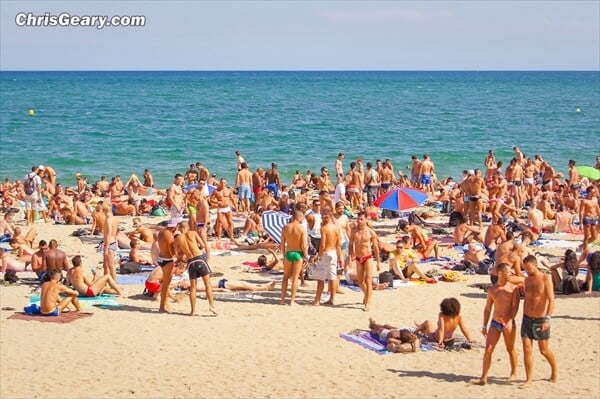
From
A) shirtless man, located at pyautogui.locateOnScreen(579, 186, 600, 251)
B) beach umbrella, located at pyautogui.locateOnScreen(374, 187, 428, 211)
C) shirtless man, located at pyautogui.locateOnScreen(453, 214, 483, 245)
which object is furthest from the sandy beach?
beach umbrella, located at pyautogui.locateOnScreen(374, 187, 428, 211)

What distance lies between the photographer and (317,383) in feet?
27.3

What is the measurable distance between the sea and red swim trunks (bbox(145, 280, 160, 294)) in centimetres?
1702

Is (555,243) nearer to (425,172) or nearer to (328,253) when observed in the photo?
(328,253)

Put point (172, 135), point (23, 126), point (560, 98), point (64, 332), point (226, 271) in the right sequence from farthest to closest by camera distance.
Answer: point (560, 98) < point (23, 126) < point (172, 135) < point (226, 271) < point (64, 332)

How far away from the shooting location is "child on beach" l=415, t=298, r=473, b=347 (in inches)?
358

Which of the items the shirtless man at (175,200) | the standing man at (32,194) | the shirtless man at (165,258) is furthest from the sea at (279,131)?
the shirtless man at (165,258)

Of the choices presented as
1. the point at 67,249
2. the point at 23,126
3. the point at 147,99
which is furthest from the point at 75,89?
the point at 67,249

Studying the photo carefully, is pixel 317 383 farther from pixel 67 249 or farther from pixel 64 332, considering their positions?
pixel 67 249

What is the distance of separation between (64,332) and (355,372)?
3872mm

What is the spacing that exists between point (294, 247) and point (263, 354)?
215 cm

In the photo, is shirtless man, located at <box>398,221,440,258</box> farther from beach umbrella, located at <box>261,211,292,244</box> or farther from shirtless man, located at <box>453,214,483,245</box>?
beach umbrella, located at <box>261,211,292,244</box>

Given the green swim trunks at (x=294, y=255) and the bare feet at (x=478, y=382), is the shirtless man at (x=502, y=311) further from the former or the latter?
the green swim trunks at (x=294, y=255)

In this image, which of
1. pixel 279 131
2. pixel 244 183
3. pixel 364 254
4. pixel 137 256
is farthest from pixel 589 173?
pixel 279 131

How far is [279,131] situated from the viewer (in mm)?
46812
